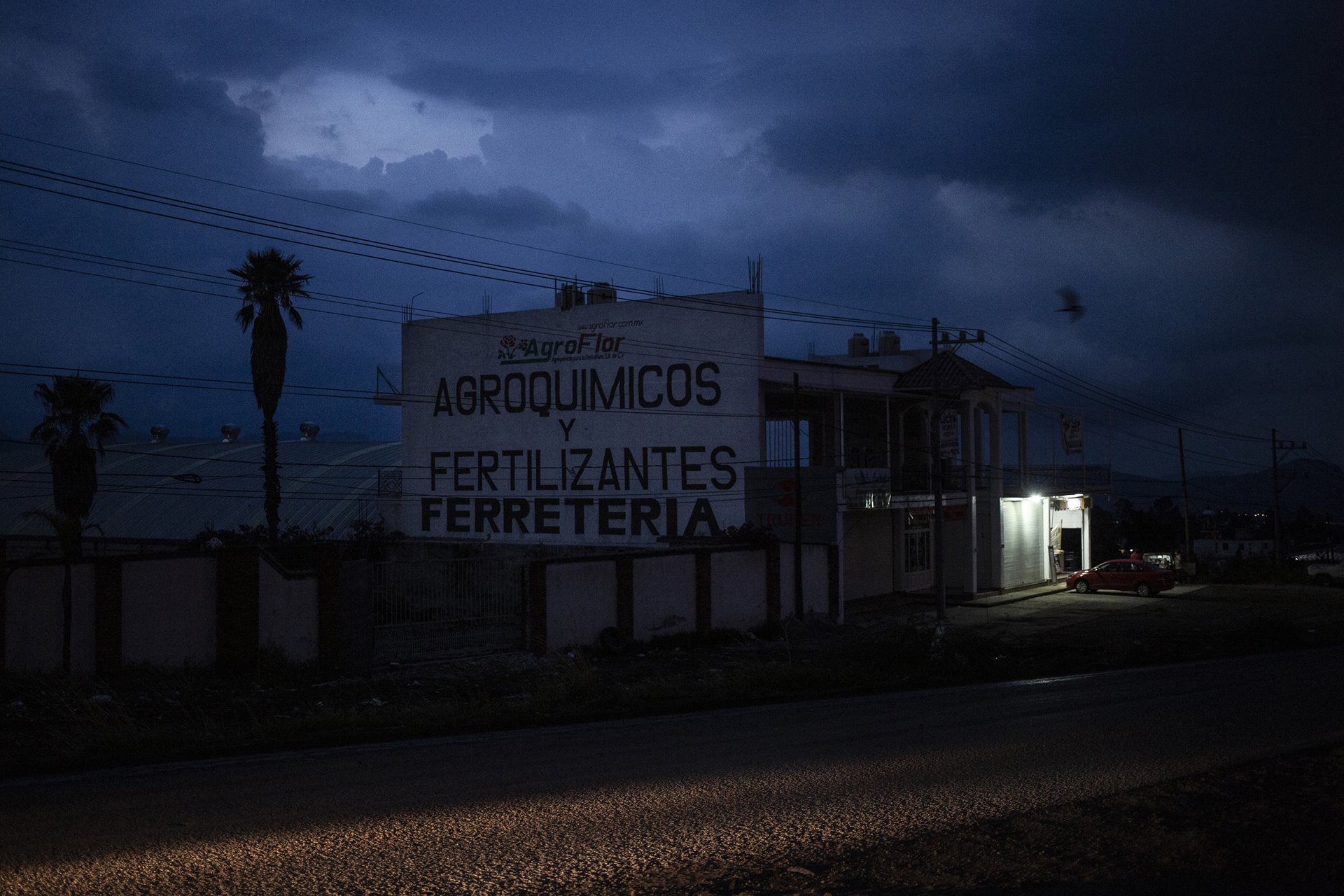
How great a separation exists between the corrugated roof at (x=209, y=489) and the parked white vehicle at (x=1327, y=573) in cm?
4304

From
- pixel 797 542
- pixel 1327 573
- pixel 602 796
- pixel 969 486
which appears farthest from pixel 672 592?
pixel 1327 573

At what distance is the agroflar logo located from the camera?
39.7 metres

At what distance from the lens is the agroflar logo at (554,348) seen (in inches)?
1563

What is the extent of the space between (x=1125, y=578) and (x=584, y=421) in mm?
22737

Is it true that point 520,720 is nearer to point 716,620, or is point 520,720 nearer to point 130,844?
point 130,844

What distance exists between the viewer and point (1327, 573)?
47.7 metres

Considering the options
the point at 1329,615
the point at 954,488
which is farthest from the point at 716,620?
the point at 1329,615

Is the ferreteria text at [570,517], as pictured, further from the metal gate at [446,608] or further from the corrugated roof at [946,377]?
the metal gate at [446,608]

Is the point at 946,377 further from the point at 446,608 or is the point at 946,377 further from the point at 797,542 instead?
the point at 446,608

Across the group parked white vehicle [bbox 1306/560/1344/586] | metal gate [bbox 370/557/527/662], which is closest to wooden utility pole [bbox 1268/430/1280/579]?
parked white vehicle [bbox 1306/560/1344/586]

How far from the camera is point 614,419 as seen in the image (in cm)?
3947

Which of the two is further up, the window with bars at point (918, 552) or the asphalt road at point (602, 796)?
the window with bars at point (918, 552)

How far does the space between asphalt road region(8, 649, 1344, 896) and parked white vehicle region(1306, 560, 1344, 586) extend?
1507 inches

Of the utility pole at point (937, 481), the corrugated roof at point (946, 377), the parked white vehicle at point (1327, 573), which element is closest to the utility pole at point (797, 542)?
the utility pole at point (937, 481)
